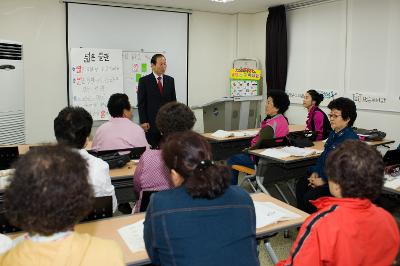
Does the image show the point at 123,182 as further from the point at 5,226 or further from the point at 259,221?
the point at 259,221

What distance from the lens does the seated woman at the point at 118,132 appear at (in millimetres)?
3199

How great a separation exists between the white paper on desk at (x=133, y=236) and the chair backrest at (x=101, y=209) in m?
0.19

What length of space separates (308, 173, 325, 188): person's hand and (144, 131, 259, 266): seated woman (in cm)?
197

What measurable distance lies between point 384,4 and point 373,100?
1288mm

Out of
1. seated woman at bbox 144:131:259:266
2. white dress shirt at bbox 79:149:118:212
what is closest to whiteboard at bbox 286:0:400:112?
white dress shirt at bbox 79:149:118:212

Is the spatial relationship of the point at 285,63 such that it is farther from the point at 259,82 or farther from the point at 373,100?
the point at 373,100

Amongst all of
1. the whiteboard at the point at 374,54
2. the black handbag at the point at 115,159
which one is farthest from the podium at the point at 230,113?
the black handbag at the point at 115,159

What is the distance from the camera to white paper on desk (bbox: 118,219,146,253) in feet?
5.53

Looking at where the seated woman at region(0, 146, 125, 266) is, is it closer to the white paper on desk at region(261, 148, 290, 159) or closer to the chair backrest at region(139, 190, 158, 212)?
the chair backrest at region(139, 190, 158, 212)

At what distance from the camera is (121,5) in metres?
6.14

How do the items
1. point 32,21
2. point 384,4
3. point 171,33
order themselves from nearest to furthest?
point 384,4 → point 32,21 → point 171,33

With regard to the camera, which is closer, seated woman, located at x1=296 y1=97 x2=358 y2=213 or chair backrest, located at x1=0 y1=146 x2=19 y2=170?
chair backrest, located at x1=0 y1=146 x2=19 y2=170

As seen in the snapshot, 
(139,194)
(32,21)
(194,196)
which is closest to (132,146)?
(139,194)

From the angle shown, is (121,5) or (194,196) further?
(121,5)
